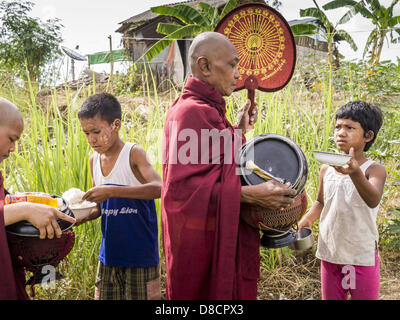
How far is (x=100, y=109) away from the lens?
2227mm

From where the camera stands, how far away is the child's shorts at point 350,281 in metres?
2.00

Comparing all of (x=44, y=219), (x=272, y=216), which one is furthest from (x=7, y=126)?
(x=272, y=216)

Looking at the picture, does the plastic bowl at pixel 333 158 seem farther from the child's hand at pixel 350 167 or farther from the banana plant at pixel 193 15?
the banana plant at pixel 193 15

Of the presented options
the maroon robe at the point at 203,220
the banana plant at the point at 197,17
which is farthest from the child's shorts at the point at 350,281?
the banana plant at the point at 197,17

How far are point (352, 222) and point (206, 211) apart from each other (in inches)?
39.2

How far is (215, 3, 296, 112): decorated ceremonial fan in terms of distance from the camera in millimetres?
2115

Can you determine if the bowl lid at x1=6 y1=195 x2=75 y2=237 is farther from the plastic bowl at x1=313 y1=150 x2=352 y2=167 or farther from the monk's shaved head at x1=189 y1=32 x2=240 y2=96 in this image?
the plastic bowl at x1=313 y1=150 x2=352 y2=167

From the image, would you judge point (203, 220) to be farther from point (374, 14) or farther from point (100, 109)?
point (374, 14)

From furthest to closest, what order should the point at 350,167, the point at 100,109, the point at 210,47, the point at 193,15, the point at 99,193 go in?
1. the point at 193,15
2. the point at 100,109
3. the point at 99,193
4. the point at 210,47
5. the point at 350,167

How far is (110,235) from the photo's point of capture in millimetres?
2146

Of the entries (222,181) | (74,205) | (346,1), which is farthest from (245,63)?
(346,1)

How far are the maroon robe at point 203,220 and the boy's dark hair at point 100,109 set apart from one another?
2.37ft
